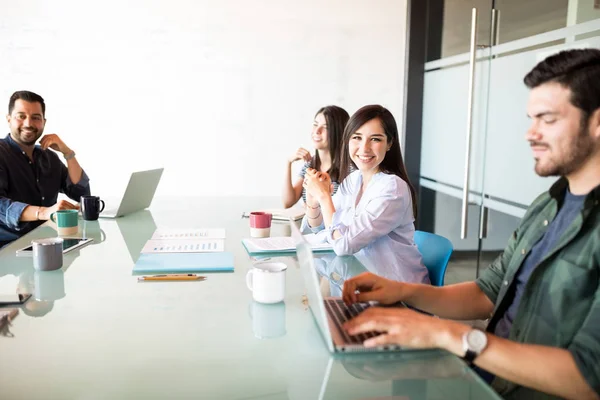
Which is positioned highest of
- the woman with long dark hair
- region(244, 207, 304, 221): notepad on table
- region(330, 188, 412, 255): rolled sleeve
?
the woman with long dark hair

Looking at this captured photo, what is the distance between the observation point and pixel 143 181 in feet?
8.64

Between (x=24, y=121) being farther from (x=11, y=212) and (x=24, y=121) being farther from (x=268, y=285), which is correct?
(x=268, y=285)

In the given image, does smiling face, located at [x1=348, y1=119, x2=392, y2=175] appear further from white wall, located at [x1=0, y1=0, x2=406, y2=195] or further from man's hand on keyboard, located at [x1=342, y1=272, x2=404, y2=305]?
white wall, located at [x1=0, y1=0, x2=406, y2=195]

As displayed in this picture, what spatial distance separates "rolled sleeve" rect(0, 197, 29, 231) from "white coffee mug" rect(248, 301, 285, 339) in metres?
1.67

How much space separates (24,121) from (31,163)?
9.3 inches

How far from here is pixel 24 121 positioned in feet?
9.81

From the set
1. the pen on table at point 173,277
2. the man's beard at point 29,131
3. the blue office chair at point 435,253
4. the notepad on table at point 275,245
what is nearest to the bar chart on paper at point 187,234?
the notepad on table at point 275,245

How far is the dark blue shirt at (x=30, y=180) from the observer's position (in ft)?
9.20

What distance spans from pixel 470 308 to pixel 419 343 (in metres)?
0.44

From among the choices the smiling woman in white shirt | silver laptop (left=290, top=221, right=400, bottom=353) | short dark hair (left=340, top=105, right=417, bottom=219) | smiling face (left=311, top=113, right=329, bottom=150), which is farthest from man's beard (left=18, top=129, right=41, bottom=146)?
silver laptop (left=290, top=221, right=400, bottom=353)

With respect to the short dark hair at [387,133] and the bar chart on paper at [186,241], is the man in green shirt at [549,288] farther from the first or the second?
the short dark hair at [387,133]

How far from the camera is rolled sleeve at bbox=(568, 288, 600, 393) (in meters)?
0.94

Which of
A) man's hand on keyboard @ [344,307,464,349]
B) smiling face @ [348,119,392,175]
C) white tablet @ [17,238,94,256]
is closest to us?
man's hand on keyboard @ [344,307,464,349]

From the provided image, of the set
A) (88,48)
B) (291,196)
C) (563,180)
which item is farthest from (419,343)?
(88,48)
